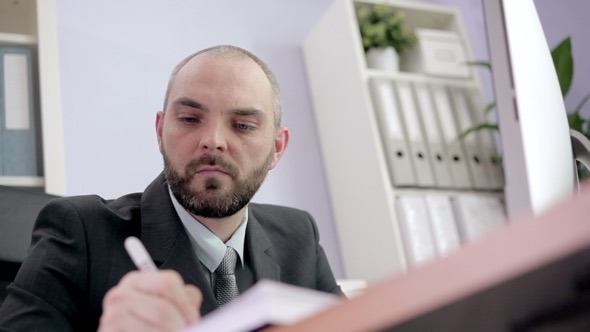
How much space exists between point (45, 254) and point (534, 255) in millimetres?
884

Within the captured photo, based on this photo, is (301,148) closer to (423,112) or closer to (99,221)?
(423,112)

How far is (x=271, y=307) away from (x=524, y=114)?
15.8 inches

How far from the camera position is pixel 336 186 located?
2.81 m

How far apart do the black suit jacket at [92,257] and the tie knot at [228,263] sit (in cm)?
4

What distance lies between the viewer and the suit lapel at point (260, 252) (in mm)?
1312

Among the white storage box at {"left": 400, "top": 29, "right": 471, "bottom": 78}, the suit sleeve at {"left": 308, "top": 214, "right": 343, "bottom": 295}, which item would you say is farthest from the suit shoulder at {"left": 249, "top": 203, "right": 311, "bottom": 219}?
the white storage box at {"left": 400, "top": 29, "right": 471, "bottom": 78}

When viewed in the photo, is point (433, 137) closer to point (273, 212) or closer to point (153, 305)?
point (273, 212)

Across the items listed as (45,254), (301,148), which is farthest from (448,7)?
(45,254)

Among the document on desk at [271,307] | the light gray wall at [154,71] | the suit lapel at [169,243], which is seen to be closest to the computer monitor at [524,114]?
the document on desk at [271,307]

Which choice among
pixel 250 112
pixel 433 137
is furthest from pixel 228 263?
pixel 433 137

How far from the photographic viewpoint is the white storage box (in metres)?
2.88

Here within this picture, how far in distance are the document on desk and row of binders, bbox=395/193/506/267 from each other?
2014 mm

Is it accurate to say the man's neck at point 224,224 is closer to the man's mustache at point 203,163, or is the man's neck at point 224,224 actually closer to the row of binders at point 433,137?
the man's mustache at point 203,163

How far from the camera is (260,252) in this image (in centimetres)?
136
